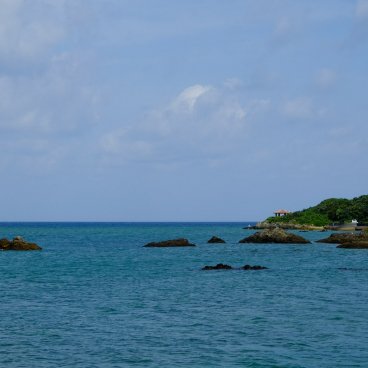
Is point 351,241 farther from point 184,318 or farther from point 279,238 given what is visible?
point 184,318

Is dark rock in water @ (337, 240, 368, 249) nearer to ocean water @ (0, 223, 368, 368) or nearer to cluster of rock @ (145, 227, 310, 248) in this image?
cluster of rock @ (145, 227, 310, 248)

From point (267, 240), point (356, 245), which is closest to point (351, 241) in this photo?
point (356, 245)

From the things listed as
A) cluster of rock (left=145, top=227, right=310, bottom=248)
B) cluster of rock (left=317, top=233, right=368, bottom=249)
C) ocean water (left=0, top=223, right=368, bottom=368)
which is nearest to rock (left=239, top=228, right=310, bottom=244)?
cluster of rock (left=145, top=227, right=310, bottom=248)

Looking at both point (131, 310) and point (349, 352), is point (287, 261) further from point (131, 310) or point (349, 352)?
point (349, 352)

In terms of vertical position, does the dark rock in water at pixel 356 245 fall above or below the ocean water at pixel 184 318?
above

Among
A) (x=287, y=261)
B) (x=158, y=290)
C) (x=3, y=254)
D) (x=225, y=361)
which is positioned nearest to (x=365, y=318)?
(x=225, y=361)

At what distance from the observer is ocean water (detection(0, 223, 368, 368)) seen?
1166 inches

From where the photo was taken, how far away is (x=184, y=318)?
129 ft

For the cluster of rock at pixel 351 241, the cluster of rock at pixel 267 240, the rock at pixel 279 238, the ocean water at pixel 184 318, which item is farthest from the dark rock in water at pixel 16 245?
the cluster of rock at pixel 351 241

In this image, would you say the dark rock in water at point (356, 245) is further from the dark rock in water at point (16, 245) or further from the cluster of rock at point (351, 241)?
the dark rock in water at point (16, 245)

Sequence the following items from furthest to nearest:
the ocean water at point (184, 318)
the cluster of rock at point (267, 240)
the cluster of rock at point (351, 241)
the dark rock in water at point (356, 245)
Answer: the cluster of rock at point (267, 240) < the cluster of rock at point (351, 241) < the dark rock in water at point (356, 245) < the ocean water at point (184, 318)

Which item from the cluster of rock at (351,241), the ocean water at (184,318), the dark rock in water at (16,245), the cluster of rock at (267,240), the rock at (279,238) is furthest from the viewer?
the rock at (279,238)

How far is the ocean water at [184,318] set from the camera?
29.6 metres

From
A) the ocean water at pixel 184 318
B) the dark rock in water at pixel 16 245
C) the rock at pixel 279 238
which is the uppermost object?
the rock at pixel 279 238
